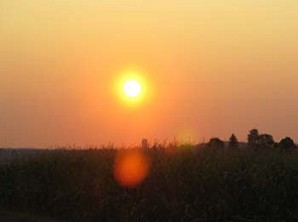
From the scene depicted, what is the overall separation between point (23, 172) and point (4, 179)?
123 centimetres

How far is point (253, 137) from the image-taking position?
77.7 ft

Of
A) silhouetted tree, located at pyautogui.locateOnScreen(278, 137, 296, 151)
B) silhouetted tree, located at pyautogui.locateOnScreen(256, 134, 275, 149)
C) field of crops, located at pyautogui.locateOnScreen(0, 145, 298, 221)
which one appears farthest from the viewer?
silhouetted tree, located at pyautogui.locateOnScreen(256, 134, 275, 149)

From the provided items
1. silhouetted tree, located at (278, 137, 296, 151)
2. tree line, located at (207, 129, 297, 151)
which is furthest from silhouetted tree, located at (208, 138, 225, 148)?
silhouetted tree, located at (278, 137, 296, 151)

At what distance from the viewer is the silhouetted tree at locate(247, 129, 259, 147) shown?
22.9 m

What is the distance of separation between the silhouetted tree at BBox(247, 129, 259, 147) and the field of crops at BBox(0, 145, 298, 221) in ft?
8.19

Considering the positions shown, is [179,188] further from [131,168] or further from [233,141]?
[233,141]

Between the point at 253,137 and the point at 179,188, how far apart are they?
17.4ft

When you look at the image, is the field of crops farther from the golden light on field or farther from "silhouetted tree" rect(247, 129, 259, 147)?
"silhouetted tree" rect(247, 129, 259, 147)

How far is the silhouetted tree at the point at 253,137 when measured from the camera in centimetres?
2292

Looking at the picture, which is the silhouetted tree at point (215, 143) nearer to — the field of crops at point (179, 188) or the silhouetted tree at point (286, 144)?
the field of crops at point (179, 188)

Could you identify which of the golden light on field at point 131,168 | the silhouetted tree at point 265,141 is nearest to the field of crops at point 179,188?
the golden light on field at point 131,168

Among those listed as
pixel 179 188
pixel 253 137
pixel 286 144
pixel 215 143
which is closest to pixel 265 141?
pixel 253 137

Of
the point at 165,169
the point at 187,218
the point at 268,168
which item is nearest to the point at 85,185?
the point at 165,169

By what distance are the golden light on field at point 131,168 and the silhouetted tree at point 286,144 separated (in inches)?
178
